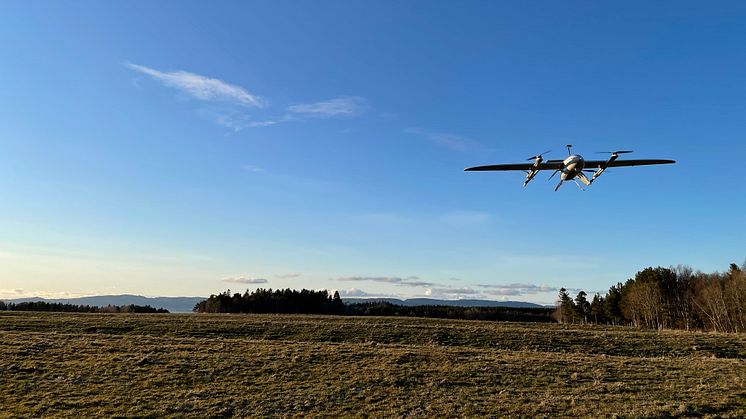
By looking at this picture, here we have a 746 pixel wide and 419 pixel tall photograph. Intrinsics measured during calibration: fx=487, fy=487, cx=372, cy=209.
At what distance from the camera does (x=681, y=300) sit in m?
96.6

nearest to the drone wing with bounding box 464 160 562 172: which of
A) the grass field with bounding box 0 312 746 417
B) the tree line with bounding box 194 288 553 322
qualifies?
the grass field with bounding box 0 312 746 417

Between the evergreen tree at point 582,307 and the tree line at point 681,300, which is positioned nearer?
the tree line at point 681,300

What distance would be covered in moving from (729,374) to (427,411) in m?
18.6

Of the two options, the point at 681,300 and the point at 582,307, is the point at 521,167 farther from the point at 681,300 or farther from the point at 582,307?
the point at 582,307

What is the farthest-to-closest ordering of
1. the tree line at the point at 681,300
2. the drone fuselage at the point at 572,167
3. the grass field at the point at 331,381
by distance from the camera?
the tree line at the point at 681,300
the drone fuselage at the point at 572,167
the grass field at the point at 331,381

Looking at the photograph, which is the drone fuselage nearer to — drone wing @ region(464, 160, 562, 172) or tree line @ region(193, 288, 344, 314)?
drone wing @ region(464, 160, 562, 172)

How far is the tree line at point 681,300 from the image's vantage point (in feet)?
260

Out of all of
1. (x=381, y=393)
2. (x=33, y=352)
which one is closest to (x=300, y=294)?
(x=33, y=352)

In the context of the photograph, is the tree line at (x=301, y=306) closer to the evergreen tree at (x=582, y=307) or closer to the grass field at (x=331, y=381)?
the evergreen tree at (x=582, y=307)

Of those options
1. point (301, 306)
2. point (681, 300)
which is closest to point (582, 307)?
point (681, 300)

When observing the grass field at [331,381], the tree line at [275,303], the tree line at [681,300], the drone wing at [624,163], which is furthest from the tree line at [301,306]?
the drone wing at [624,163]

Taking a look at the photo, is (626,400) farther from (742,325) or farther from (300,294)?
(300,294)

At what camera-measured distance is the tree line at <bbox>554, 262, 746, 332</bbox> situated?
7912cm

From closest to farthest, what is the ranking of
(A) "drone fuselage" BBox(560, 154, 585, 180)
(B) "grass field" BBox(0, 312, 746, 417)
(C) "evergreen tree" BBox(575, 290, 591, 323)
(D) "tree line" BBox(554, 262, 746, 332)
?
(B) "grass field" BBox(0, 312, 746, 417)
(A) "drone fuselage" BBox(560, 154, 585, 180)
(D) "tree line" BBox(554, 262, 746, 332)
(C) "evergreen tree" BBox(575, 290, 591, 323)
